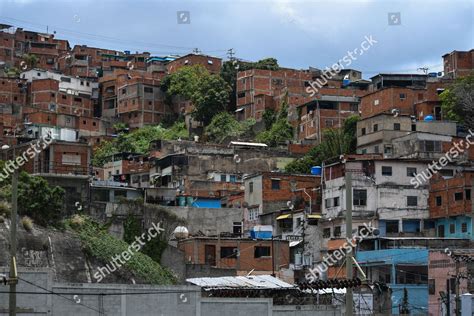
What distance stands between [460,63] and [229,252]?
47166 mm

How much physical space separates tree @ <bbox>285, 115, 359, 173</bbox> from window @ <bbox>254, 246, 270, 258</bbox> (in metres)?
22.2

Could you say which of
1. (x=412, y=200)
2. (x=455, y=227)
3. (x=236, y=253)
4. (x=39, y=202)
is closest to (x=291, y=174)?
(x=412, y=200)

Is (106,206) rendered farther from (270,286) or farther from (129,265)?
(270,286)

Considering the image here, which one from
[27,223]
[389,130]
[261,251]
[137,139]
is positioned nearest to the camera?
[27,223]

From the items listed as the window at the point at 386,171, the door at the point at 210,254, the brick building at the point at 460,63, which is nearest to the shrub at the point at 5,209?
the door at the point at 210,254

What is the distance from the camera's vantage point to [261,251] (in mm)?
57531

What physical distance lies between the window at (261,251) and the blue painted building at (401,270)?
5.72 m

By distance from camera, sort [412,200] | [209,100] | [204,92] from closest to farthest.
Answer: [412,200] → [209,100] → [204,92]

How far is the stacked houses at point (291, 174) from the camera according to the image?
55594 mm

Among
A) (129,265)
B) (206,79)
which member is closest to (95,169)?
(206,79)

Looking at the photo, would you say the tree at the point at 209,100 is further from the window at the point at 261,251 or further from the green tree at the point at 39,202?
the green tree at the point at 39,202

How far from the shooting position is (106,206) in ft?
190

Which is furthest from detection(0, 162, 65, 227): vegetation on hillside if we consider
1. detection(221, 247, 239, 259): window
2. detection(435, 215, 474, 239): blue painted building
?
detection(435, 215, 474, 239): blue painted building

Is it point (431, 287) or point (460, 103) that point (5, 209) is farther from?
point (460, 103)
